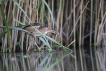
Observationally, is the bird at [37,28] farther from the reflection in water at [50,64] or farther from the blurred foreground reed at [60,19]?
the reflection in water at [50,64]

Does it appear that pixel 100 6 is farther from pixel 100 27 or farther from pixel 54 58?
pixel 54 58

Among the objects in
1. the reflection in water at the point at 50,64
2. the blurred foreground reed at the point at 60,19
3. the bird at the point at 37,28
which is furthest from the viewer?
the blurred foreground reed at the point at 60,19

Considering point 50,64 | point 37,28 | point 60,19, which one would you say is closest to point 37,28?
point 37,28

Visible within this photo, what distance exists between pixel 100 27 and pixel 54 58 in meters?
1.71

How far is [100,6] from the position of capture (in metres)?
6.34

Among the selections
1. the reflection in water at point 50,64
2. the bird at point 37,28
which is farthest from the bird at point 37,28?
the reflection in water at point 50,64

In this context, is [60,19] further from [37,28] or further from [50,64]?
[50,64]

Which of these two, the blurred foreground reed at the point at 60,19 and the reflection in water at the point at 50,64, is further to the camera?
the blurred foreground reed at the point at 60,19

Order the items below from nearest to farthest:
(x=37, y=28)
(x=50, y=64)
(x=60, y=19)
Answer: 1. (x=50, y=64)
2. (x=37, y=28)
3. (x=60, y=19)

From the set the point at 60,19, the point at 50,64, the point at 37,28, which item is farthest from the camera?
the point at 60,19

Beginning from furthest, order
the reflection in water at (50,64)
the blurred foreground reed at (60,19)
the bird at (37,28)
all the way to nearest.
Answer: the blurred foreground reed at (60,19)
the bird at (37,28)
the reflection in water at (50,64)

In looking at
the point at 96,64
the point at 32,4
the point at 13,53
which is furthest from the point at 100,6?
the point at 96,64

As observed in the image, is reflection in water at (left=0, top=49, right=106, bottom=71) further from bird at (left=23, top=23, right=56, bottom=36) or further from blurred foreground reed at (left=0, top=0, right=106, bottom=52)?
blurred foreground reed at (left=0, top=0, right=106, bottom=52)

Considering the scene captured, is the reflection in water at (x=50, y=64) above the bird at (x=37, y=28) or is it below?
below
